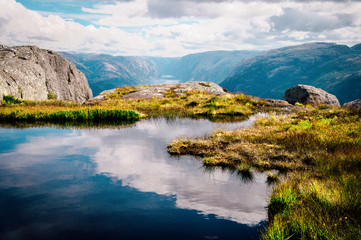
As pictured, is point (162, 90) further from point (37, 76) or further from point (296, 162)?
point (296, 162)

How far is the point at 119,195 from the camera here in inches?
267

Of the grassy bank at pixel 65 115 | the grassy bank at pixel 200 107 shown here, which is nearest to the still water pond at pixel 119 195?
the grassy bank at pixel 65 115

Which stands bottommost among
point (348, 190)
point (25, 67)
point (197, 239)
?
point (197, 239)

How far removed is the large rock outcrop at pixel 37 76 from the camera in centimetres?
2472

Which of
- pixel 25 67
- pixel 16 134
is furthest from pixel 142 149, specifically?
pixel 25 67

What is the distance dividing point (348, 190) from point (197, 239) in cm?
414

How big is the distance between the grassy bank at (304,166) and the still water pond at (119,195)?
0.68m

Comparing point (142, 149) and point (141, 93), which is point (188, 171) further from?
point (141, 93)

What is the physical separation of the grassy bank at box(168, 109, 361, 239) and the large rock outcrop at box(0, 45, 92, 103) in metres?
21.1

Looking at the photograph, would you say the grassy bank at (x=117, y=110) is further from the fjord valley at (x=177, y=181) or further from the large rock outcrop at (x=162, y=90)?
the large rock outcrop at (x=162, y=90)

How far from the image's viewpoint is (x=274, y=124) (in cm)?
1714

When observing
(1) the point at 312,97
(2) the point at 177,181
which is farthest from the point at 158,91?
(2) the point at 177,181

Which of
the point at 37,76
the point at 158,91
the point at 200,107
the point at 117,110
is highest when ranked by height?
the point at 37,76

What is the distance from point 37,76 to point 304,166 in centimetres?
2925
